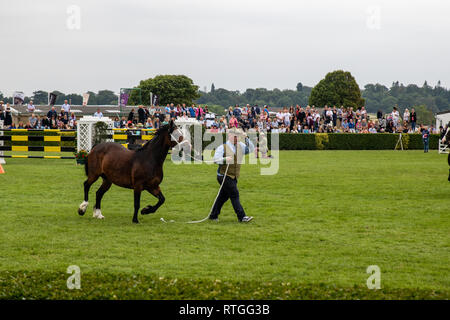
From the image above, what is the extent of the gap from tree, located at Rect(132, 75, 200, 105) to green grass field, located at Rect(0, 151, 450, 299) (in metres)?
87.2

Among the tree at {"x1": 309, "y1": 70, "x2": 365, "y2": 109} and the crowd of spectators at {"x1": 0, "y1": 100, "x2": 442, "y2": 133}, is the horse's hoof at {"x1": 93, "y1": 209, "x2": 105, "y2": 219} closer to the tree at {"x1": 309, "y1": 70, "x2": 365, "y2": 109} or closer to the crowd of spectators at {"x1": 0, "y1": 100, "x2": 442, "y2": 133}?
the crowd of spectators at {"x1": 0, "y1": 100, "x2": 442, "y2": 133}

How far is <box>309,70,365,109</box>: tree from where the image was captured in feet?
324

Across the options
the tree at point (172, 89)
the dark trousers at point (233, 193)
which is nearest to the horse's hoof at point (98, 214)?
the dark trousers at point (233, 193)

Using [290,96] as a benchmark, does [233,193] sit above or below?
below

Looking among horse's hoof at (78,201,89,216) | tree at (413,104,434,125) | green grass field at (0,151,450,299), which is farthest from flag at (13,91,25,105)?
tree at (413,104,434,125)

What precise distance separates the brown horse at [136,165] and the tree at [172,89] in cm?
9156

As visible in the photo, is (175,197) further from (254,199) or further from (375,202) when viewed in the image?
(375,202)

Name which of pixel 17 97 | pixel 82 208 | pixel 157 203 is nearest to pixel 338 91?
pixel 17 97

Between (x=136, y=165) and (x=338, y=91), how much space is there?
92.1 m

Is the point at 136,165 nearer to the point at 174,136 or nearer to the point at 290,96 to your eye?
the point at 174,136

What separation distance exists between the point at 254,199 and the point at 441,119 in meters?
41.5

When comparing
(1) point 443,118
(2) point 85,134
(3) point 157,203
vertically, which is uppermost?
(1) point 443,118

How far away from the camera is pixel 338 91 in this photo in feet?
328
